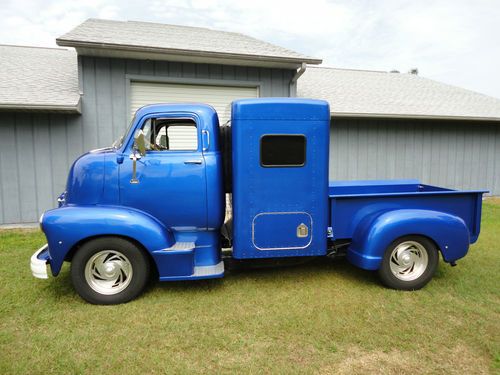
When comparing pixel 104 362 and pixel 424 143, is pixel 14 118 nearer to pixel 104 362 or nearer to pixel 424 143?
pixel 104 362

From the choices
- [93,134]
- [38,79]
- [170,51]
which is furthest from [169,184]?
[38,79]

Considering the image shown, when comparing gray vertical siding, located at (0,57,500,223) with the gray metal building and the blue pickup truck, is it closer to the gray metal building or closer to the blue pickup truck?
the gray metal building

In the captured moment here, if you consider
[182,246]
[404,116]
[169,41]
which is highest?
[169,41]

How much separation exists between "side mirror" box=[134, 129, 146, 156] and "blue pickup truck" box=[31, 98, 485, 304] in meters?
0.02

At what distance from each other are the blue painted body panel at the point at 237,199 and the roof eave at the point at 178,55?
413 centimetres

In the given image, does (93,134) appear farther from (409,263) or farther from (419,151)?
(419,151)

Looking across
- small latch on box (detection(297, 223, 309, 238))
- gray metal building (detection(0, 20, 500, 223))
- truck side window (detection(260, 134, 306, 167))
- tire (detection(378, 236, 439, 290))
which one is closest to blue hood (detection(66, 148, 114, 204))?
truck side window (detection(260, 134, 306, 167))

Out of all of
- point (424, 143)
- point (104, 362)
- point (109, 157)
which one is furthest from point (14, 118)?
point (424, 143)

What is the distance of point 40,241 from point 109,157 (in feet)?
12.4

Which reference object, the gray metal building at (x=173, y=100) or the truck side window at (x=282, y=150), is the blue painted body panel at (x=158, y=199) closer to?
the truck side window at (x=282, y=150)

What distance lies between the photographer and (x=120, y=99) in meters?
8.27

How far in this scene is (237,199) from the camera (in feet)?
13.5

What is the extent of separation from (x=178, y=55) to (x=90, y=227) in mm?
5530

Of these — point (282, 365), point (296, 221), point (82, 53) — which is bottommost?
point (282, 365)
